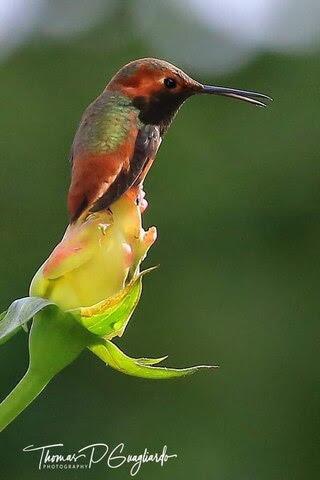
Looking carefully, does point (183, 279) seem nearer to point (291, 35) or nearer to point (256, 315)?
point (256, 315)

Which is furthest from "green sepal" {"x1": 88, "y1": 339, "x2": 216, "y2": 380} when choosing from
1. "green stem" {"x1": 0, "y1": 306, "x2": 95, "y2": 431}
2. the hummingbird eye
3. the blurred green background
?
the blurred green background

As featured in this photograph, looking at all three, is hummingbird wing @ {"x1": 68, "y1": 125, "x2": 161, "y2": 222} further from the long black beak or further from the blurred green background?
the blurred green background

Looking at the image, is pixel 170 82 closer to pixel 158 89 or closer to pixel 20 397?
pixel 158 89

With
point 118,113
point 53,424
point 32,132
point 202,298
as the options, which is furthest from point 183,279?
point 118,113

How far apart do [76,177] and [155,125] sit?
0.38ft

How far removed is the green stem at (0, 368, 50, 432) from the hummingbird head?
0.29 meters

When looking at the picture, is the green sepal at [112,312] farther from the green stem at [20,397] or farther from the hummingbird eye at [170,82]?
the hummingbird eye at [170,82]

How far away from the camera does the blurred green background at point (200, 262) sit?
5.99 meters

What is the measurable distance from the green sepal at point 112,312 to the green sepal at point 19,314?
0.04m

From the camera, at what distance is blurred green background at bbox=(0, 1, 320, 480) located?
5992 mm

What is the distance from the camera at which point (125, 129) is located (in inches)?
47.6

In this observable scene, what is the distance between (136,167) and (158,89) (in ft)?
0.32

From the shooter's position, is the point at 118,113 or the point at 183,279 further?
the point at 183,279

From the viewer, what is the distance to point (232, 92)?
1212 mm
